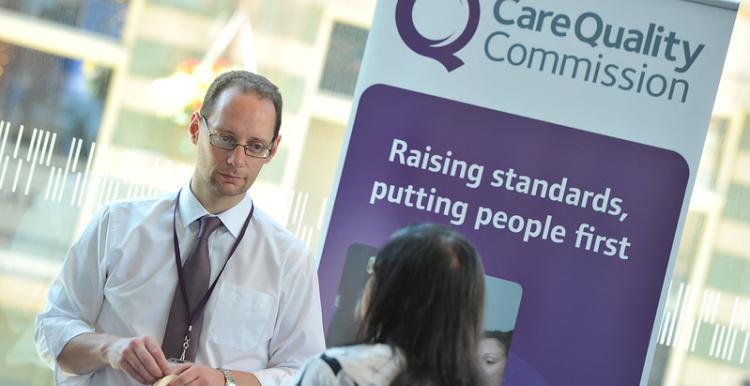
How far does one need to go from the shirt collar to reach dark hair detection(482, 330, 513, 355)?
123 centimetres

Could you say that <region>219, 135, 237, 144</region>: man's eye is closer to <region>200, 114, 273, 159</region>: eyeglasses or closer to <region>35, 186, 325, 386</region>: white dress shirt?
<region>200, 114, 273, 159</region>: eyeglasses

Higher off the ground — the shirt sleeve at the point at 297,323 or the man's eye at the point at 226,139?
the man's eye at the point at 226,139

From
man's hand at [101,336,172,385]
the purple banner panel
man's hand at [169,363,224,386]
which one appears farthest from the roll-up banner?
man's hand at [101,336,172,385]

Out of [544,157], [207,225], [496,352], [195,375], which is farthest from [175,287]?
[544,157]

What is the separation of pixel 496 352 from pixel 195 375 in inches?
60.4

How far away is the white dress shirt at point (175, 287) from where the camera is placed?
Result: 2689 millimetres

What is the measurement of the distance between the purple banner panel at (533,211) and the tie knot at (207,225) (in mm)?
990

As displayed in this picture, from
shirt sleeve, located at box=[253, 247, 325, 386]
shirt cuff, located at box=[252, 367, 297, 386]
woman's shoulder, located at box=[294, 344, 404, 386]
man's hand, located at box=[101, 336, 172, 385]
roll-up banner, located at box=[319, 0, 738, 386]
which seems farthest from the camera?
roll-up banner, located at box=[319, 0, 738, 386]

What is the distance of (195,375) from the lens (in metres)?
2.43

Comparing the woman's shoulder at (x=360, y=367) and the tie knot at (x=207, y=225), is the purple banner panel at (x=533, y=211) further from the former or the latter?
the woman's shoulder at (x=360, y=367)

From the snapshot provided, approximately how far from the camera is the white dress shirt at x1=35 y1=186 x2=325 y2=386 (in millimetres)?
2689

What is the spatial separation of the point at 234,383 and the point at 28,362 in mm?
2468

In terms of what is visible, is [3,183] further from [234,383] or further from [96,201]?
[234,383]

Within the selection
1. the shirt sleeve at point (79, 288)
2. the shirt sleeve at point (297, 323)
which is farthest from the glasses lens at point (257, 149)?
the shirt sleeve at point (79, 288)
